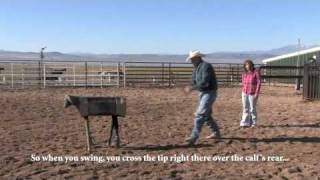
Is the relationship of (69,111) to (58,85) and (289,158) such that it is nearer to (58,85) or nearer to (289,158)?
(289,158)

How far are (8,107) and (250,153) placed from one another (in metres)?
8.51

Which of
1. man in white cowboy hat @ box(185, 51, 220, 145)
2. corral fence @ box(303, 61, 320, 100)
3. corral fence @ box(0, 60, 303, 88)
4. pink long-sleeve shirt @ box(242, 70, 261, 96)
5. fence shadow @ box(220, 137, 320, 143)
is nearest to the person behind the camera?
man in white cowboy hat @ box(185, 51, 220, 145)

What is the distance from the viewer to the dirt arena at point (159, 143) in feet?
22.0

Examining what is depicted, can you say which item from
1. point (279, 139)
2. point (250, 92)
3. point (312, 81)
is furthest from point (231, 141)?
point (312, 81)

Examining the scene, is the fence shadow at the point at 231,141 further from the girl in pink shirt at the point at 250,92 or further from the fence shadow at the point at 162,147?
the girl in pink shirt at the point at 250,92

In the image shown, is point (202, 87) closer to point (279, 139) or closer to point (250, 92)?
point (279, 139)

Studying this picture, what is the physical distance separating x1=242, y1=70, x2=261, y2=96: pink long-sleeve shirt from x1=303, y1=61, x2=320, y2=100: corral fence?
6579 millimetres

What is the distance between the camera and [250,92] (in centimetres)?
1079

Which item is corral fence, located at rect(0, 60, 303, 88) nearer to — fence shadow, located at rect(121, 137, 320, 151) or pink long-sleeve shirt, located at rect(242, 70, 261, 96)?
pink long-sleeve shirt, located at rect(242, 70, 261, 96)

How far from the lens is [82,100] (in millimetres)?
8133

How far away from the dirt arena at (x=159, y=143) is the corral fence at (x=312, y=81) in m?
2.32

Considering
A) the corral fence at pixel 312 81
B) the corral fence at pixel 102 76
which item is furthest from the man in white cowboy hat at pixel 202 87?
the corral fence at pixel 102 76

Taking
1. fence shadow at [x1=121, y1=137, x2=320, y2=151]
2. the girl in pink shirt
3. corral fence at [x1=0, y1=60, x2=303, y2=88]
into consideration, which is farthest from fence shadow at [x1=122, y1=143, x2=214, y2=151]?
corral fence at [x1=0, y1=60, x2=303, y2=88]

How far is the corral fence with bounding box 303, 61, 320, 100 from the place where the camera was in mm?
16844
